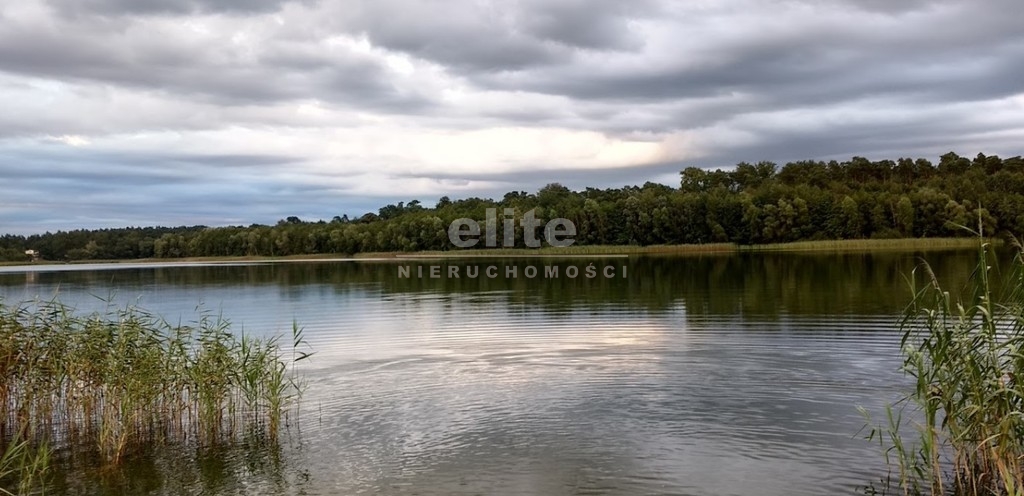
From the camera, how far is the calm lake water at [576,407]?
36.3ft

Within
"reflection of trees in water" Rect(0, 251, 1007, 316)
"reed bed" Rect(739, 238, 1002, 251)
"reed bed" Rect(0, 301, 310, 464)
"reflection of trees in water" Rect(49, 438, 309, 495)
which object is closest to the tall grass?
"reflection of trees in water" Rect(49, 438, 309, 495)

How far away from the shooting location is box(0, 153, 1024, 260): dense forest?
353ft

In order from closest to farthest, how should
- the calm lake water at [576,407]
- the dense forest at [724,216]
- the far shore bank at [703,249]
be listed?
the calm lake water at [576,407] → the far shore bank at [703,249] → the dense forest at [724,216]

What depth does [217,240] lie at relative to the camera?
150 m

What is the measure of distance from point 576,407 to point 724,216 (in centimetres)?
10849

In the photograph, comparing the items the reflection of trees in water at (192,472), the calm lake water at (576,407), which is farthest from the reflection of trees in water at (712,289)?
the reflection of trees in water at (192,472)

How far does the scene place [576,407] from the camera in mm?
14961

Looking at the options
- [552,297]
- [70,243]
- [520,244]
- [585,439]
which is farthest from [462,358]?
[70,243]

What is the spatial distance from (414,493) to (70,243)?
16792 cm

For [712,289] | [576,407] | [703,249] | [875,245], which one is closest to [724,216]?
[703,249]

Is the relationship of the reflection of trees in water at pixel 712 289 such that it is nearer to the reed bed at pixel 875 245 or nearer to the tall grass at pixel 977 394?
the tall grass at pixel 977 394

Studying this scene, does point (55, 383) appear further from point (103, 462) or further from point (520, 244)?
point (520, 244)

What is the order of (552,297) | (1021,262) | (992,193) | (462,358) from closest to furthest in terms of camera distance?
(1021,262)
(462,358)
(552,297)
(992,193)

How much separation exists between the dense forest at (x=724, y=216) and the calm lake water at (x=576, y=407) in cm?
7499
